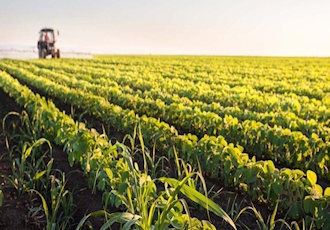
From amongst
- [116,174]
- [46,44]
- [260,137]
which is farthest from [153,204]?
[46,44]

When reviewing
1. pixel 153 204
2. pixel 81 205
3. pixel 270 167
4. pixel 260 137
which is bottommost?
pixel 81 205

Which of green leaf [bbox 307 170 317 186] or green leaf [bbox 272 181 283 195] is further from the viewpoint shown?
green leaf [bbox 272 181 283 195]

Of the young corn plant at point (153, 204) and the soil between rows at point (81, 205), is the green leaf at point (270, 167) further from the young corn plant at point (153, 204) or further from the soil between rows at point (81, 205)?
the young corn plant at point (153, 204)

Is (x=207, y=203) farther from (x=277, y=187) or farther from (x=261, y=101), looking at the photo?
(x=261, y=101)

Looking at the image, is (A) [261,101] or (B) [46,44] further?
(B) [46,44]

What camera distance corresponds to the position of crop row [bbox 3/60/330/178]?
4.95 meters

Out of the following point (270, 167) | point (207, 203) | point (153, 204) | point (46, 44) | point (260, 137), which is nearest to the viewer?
point (207, 203)

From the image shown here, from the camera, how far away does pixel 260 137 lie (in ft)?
18.4

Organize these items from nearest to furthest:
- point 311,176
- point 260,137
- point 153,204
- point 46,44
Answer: point 153,204 < point 311,176 < point 260,137 < point 46,44

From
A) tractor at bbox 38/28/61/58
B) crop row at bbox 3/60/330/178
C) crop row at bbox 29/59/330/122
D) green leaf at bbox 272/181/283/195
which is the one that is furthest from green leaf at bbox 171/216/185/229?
tractor at bbox 38/28/61/58

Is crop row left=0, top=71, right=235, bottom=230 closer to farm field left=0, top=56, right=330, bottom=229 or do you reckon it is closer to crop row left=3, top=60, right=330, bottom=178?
farm field left=0, top=56, right=330, bottom=229

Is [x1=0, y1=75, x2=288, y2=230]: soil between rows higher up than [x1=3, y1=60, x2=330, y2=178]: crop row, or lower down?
lower down

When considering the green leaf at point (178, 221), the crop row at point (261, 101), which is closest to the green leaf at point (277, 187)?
the green leaf at point (178, 221)

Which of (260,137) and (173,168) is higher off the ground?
(260,137)
